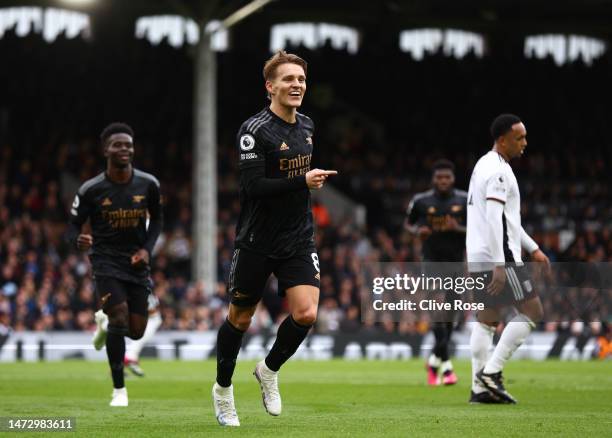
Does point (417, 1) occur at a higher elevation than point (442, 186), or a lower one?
higher

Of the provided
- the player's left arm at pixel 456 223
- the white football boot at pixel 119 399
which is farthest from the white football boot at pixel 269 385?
the player's left arm at pixel 456 223

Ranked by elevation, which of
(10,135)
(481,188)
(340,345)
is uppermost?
(10,135)

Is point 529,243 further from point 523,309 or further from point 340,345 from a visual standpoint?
point 340,345

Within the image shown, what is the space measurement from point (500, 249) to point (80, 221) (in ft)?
12.6

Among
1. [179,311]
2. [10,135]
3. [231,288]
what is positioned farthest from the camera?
[10,135]

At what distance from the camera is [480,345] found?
1059 cm

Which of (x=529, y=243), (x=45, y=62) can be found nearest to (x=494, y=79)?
(x=45, y=62)

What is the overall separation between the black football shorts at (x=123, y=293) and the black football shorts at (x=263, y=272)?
2.79 metres

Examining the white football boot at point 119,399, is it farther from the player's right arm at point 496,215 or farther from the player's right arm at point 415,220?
the player's right arm at point 415,220

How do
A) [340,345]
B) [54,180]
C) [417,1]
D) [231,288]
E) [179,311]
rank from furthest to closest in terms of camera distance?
[417,1]
[54,180]
[179,311]
[340,345]
[231,288]

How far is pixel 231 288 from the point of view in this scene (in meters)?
8.15

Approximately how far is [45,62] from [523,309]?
26.9 m

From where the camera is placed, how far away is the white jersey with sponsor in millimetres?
9969

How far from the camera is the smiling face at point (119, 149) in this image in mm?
10711
